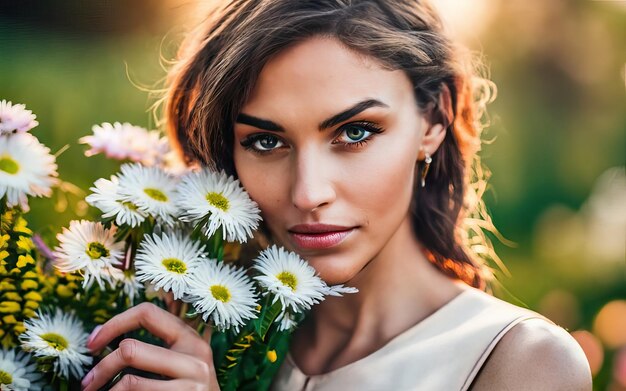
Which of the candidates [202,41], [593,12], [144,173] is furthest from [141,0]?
[593,12]

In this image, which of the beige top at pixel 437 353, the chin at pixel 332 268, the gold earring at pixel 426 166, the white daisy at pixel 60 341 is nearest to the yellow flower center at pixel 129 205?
the white daisy at pixel 60 341

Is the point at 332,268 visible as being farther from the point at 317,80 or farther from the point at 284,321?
the point at 317,80

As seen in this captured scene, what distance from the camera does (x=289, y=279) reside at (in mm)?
1188

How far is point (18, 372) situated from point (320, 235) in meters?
0.53

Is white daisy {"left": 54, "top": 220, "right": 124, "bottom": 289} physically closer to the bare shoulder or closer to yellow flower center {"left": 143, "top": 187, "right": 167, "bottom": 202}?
yellow flower center {"left": 143, "top": 187, "right": 167, "bottom": 202}

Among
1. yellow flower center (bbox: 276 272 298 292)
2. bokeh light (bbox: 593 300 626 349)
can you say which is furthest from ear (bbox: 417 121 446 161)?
bokeh light (bbox: 593 300 626 349)

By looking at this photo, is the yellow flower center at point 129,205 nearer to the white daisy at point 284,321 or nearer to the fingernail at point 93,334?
the fingernail at point 93,334

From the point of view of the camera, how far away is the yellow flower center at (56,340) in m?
1.18

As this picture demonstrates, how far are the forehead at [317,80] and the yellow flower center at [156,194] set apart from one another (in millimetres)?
218

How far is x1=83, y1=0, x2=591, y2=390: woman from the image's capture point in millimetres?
1215

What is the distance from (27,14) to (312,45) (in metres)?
0.81

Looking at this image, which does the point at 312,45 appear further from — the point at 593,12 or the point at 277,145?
the point at 593,12

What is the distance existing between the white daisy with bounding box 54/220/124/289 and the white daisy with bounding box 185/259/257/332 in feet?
0.49

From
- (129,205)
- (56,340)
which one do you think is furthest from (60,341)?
(129,205)
